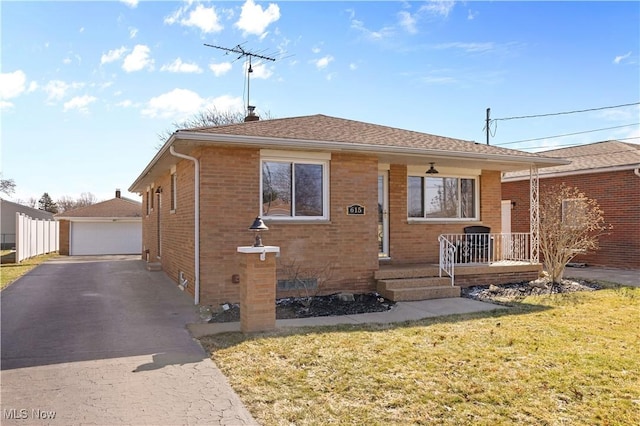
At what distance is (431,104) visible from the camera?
1759 cm

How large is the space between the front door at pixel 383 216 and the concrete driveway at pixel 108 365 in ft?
16.3

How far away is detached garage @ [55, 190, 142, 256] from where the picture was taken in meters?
27.1

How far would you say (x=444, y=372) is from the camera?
4906mm

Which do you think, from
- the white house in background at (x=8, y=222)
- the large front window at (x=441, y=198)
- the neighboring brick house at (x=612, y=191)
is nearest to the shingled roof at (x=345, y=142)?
the large front window at (x=441, y=198)

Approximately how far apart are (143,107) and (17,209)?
3920 cm

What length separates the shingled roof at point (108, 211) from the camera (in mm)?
27438

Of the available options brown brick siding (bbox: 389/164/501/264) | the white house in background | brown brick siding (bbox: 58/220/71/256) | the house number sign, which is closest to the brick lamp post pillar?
the house number sign

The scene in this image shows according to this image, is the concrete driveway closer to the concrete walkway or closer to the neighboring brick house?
the concrete walkway

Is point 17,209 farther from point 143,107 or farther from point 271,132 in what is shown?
point 271,132

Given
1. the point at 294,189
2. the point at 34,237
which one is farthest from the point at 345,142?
the point at 34,237

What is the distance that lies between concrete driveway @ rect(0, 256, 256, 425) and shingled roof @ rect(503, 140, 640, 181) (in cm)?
1327

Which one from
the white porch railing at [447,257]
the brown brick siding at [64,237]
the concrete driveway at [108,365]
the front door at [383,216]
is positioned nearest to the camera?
the concrete driveway at [108,365]

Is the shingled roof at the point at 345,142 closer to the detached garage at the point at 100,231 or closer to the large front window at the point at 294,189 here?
the large front window at the point at 294,189

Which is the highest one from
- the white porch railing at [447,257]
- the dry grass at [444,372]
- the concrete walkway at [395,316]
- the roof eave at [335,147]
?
the roof eave at [335,147]
